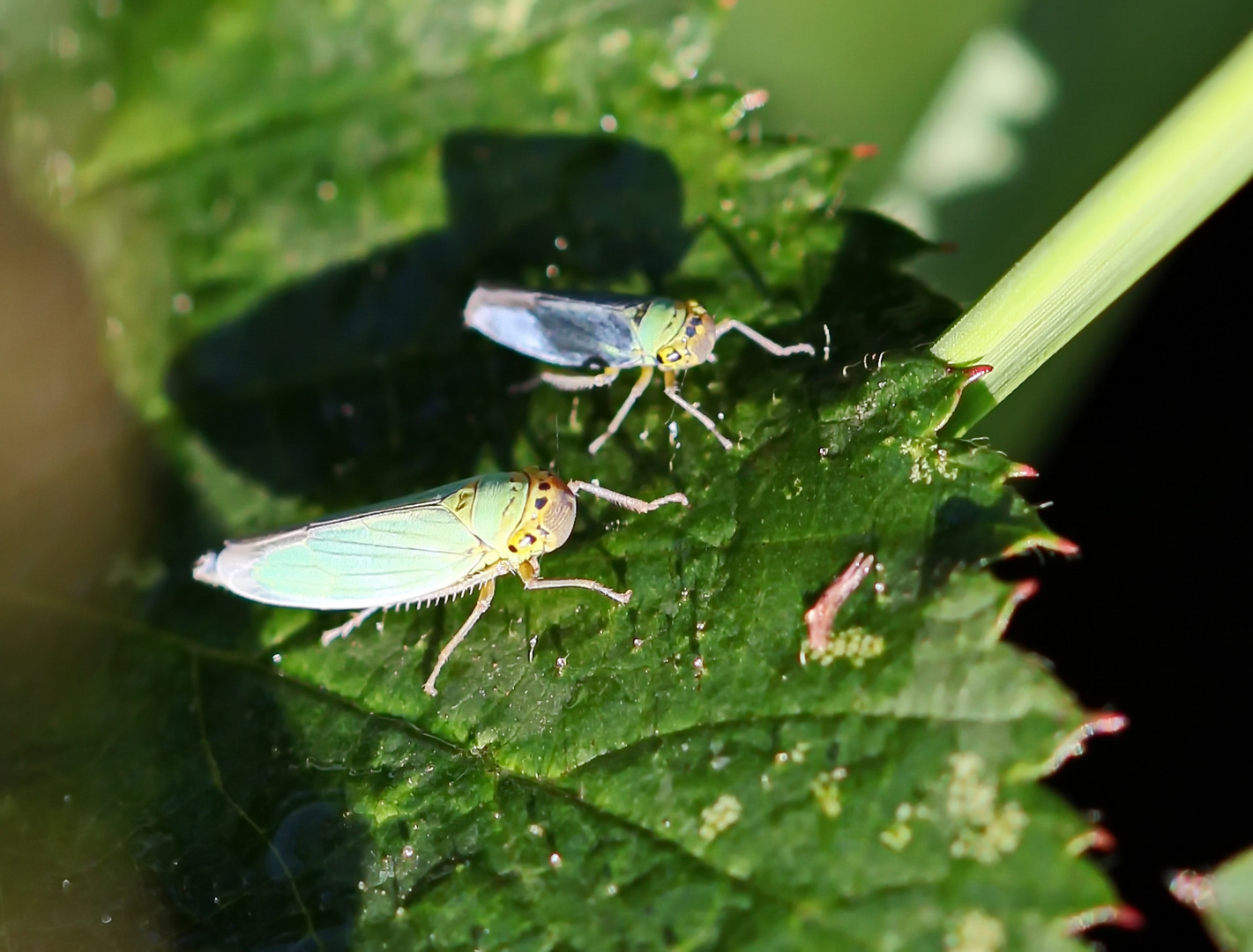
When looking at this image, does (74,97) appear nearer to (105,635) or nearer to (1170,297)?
(105,635)

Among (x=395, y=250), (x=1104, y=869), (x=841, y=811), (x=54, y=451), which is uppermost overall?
(x=1104, y=869)

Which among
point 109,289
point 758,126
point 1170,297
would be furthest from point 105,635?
point 1170,297

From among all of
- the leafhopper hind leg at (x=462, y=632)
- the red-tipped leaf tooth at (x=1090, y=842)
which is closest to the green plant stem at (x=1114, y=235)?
the red-tipped leaf tooth at (x=1090, y=842)

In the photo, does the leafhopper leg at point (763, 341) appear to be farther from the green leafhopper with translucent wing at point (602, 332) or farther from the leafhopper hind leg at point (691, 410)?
the leafhopper hind leg at point (691, 410)

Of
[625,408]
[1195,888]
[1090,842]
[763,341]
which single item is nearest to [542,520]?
[625,408]

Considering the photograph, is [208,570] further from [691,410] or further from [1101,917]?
[1101,917]

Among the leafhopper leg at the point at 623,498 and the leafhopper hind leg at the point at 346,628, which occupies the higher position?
the leafhopper leg at the point at 623,498

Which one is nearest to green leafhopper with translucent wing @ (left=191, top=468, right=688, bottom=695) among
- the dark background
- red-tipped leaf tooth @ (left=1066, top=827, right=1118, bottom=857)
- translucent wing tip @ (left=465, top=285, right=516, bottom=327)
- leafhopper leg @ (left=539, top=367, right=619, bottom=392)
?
leafhopper leg @ (left=539, top=367, right=619, bottom=392)
